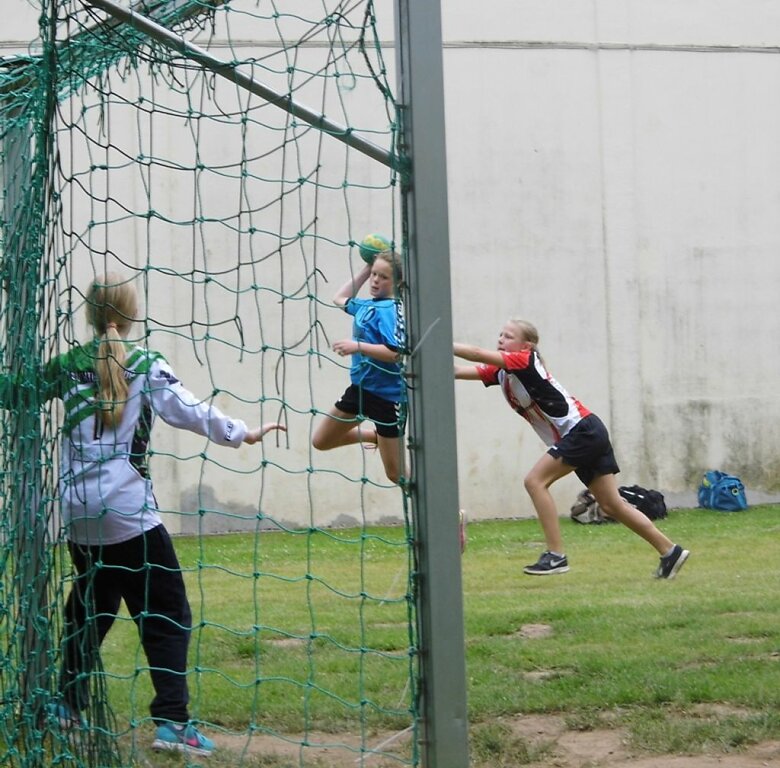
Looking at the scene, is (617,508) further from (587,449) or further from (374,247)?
(374,247)

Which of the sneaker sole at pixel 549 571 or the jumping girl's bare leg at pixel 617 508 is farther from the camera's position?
the sneaker sole at pixel 549 571

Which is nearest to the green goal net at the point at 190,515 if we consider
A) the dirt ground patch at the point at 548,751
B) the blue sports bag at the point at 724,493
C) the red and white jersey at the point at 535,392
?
the dirt ground patch at the point at 548,751

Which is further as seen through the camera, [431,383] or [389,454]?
[389,454]

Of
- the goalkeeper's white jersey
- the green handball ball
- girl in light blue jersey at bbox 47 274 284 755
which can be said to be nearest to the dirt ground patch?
girl in light blue jersey at bbox 47 274 284 755

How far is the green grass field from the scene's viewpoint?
15.2ft

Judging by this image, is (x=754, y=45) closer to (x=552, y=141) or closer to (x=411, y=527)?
(x=552, y=141)

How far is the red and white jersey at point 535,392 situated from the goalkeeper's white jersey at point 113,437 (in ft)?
10.4

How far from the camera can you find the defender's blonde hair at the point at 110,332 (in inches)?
165

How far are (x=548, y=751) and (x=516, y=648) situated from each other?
1.57 meters

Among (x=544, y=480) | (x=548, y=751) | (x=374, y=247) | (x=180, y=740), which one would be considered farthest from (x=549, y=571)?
(x=180, y=740)

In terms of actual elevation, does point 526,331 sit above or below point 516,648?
above

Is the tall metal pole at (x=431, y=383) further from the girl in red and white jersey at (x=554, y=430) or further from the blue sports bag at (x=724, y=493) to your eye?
the blue sports bag at (x=724, y=493)

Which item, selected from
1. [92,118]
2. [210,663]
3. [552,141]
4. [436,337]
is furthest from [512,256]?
[436,337]

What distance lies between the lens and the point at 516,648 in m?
5.86
